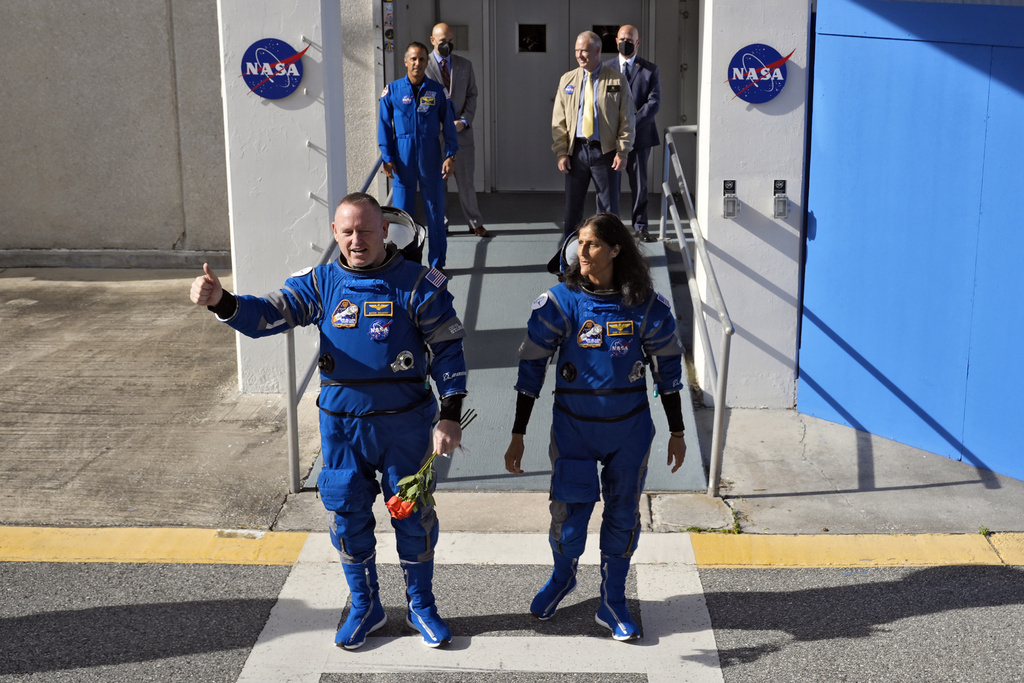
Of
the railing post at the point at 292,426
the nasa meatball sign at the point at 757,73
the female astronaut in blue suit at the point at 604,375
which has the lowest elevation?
the railing post at the point at 292,426

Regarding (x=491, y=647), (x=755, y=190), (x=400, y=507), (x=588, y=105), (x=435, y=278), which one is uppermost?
(x=588, y=105)

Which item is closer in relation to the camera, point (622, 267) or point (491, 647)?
point (622, 267)

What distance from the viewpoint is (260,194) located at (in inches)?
299

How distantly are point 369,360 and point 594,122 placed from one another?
4.25 m

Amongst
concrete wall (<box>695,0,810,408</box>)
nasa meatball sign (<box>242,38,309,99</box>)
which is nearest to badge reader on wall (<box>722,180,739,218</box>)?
concrete wall (<box>695,0,810,408</box>)

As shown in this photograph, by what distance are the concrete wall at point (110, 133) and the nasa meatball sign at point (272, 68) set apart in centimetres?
445

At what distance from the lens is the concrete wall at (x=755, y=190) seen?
7113mm

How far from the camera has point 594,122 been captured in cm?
793

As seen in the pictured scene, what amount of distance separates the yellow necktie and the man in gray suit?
4.90 feet

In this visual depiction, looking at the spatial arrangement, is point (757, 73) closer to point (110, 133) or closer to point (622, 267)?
point (622, 267)

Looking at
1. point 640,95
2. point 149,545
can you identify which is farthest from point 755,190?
point 149,545

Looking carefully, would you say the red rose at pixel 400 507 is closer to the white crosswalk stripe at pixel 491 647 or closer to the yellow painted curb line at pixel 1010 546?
the white crosswalk stripe at pixel 491 647

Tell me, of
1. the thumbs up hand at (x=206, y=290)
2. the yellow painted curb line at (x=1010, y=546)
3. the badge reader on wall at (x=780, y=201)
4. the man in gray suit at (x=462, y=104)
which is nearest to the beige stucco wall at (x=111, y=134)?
the man in gray suit at (x=462, y=104)

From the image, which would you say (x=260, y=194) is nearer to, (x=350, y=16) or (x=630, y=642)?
(x=350, y=16)
